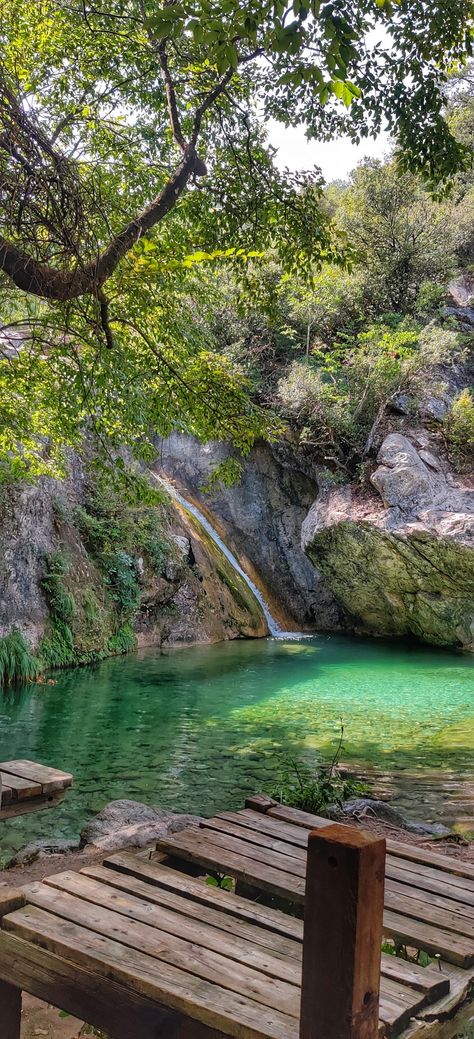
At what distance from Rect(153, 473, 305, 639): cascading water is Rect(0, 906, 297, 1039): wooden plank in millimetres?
16108

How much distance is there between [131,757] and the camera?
24.8 ft

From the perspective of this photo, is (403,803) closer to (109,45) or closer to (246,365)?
(109,45)

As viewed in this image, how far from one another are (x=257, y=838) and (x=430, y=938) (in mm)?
1065

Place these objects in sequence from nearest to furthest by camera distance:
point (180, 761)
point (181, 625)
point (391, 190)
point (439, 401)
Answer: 1. point (180, 761)
2. point (181, 625)
3. point (439, 401)
4. point (391, 190)

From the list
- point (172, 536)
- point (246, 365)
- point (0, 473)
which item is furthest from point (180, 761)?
point (246, 365)

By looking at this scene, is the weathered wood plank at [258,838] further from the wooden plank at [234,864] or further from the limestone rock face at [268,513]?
the limestone rock face at [268,513]

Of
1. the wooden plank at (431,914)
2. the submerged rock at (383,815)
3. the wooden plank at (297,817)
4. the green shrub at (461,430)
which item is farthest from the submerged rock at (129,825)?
the green shrub at (461,430)

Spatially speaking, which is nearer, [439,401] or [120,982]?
[120,982]

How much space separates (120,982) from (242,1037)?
442 mm

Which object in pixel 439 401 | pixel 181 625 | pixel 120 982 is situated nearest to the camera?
pixel 120 982

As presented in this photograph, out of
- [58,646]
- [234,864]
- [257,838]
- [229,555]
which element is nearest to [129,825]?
[257,838]

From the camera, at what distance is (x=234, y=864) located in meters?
3.06

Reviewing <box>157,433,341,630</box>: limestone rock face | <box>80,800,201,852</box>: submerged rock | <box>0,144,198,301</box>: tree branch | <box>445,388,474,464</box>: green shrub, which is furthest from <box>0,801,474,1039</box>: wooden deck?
<box>157,433,341,630</box>: limestone rock face

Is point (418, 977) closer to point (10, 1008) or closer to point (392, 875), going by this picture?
point (392, 875)
